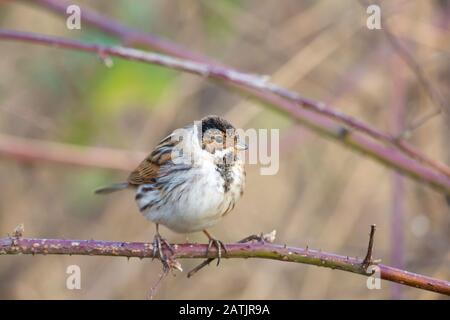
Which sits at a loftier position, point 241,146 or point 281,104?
point 281,104

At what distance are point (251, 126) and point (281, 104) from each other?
1256 millimetres

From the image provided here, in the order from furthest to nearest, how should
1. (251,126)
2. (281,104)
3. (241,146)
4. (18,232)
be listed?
(251,126), (281,104), (241,146), (18,232)

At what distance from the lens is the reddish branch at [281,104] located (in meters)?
3.78

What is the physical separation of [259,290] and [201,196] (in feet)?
8.57

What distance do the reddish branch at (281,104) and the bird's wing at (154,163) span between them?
1.51 ft

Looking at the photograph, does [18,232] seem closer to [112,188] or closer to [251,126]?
[112,188]

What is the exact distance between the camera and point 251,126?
5695 mm

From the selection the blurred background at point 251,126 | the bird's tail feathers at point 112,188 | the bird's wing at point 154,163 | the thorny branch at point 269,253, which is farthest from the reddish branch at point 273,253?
the blurred background at point 251,126

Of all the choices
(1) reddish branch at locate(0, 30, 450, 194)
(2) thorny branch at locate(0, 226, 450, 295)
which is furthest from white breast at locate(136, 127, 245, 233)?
(2) thorny branch at locate(0, 226, 450, 295)

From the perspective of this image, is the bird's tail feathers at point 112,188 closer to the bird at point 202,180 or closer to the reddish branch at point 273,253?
the bird at point 202,180

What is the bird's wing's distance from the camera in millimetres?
4059

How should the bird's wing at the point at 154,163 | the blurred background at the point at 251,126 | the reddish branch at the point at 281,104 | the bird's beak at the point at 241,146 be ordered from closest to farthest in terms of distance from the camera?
the bird's beak at the point at 241,146
the reddish branch at the point at 281,104
the bird's wing at the point at 154,163
the blurred background at the point at 251,126

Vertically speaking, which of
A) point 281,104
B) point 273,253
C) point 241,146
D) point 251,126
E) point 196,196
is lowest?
point 273,253

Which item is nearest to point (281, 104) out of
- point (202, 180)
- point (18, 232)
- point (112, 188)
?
point (202, 180)
